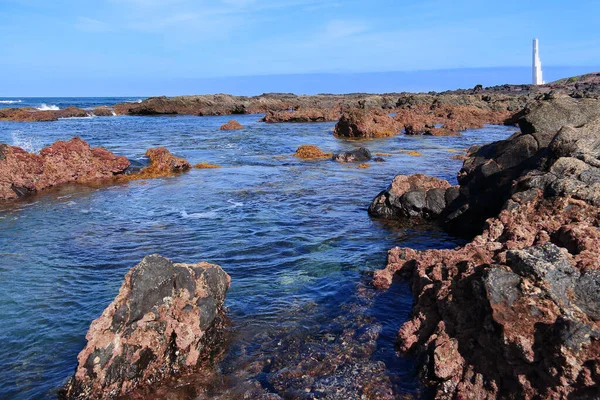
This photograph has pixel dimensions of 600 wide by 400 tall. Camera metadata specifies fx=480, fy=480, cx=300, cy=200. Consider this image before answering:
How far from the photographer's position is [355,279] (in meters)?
7.88

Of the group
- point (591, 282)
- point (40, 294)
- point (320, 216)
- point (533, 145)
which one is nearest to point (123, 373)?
point (40, 294)

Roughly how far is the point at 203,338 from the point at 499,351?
318cm

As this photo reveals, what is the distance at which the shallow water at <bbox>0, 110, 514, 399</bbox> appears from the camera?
5910 mm

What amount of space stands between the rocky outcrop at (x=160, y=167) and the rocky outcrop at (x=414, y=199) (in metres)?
9.52

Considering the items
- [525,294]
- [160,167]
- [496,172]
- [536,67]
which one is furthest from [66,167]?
[536,67]

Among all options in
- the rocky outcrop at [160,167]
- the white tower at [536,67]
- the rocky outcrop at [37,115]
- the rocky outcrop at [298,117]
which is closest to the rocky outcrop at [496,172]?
the rocky outcrop at [160,167]

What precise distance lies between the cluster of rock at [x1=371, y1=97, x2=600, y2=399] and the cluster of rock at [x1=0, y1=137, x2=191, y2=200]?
1239 centimetres

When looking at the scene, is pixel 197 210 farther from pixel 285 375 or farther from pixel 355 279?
pixel 285 375

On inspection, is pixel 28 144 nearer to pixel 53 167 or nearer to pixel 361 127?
pixel 53 167

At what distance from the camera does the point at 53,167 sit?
A: 1633cm

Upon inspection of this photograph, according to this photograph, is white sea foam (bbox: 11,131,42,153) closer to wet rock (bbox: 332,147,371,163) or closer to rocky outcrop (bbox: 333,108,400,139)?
wet rock (bbox: 332,147,371,163)

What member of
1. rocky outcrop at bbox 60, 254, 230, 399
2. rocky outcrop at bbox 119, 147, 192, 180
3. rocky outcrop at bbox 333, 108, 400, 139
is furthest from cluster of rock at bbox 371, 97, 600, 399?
rocky outcrop at bbox 333, 108, 400, 139

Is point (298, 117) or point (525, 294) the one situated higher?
point (298, 117)

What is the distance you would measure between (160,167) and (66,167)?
3372 mm
